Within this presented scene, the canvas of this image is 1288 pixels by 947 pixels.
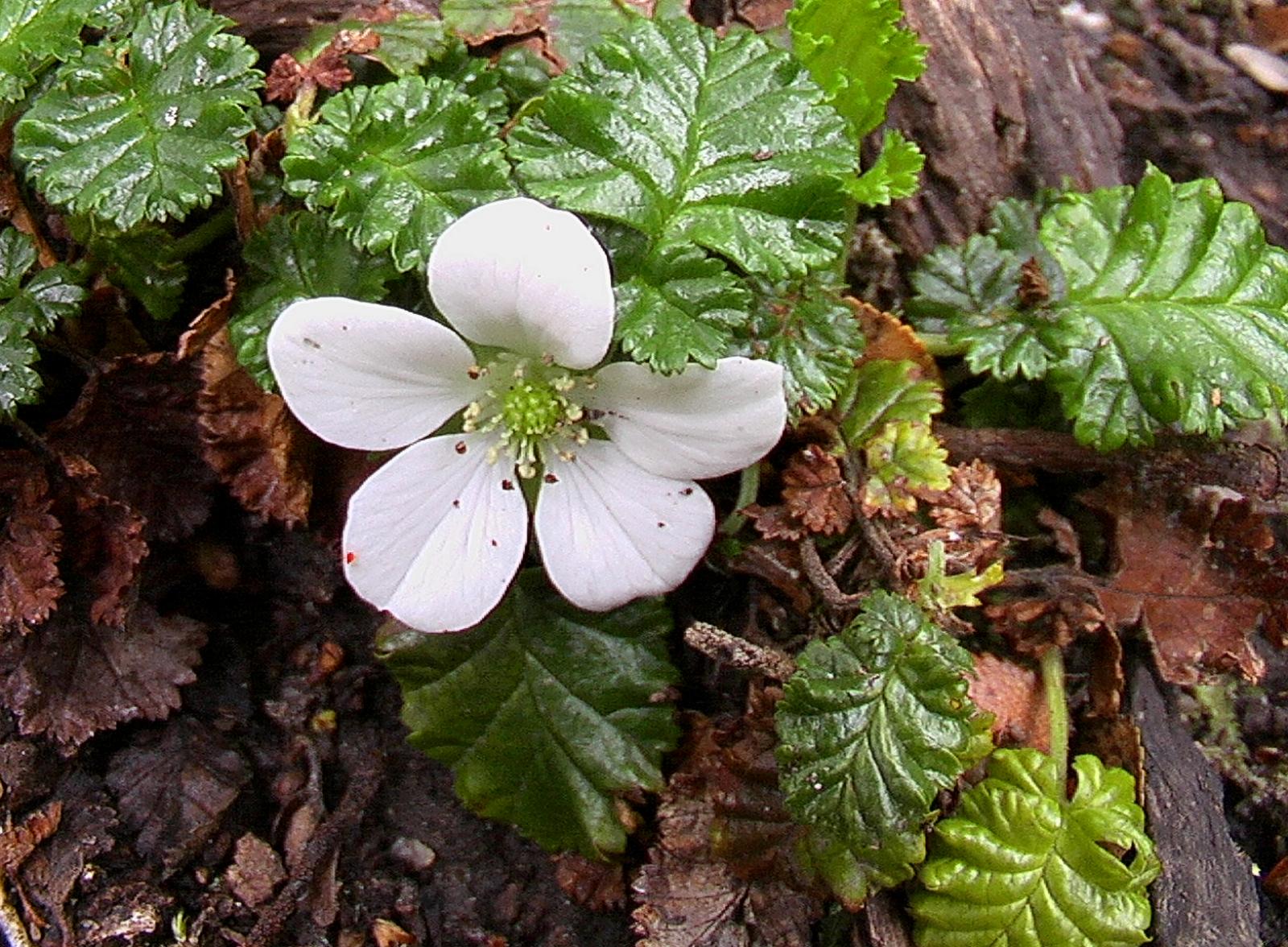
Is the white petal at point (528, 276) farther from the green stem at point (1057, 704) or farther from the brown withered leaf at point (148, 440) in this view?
the green stem at point (1057, 704)

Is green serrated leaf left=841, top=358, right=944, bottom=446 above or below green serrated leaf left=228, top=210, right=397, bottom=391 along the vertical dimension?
below

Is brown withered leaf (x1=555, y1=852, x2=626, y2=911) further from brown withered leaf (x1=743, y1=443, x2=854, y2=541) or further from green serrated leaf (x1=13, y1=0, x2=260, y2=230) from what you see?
green serrated leaf (x1=13, y1=0, x2=260, y2=230)

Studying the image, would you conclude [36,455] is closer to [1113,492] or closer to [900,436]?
[900,436]

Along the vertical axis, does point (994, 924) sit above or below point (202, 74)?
below

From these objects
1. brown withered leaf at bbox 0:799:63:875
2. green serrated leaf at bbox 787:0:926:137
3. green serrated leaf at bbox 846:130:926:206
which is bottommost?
brown withered leaf at bbox 0:799:63:875

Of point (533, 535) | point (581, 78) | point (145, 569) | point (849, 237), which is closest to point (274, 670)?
point (145, 569)

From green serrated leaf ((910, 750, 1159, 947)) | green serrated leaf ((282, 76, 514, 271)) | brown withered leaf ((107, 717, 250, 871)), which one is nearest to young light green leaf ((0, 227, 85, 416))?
green serrated leaf ((282, 76, 514, 271))

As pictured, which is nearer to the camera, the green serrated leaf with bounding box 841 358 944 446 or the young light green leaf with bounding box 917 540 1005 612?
the young light green leaf with bounding box 917 540 1005 612
